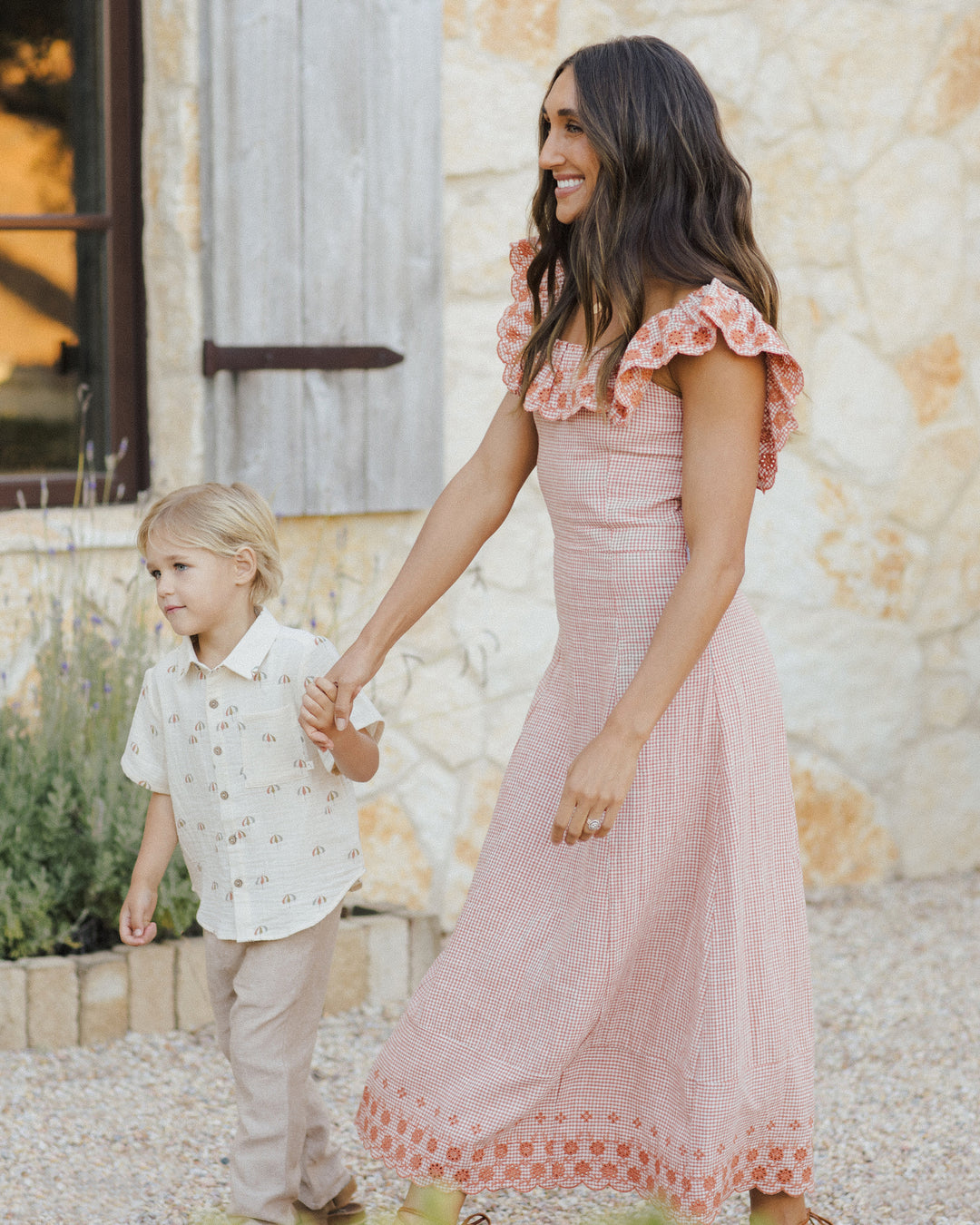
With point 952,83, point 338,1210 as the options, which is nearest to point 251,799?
point 338,1210

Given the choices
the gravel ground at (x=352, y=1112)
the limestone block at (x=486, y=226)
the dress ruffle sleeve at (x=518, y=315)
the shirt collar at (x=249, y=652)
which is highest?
the limestone block at (x=486, y=226)

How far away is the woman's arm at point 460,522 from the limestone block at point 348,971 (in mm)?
1303

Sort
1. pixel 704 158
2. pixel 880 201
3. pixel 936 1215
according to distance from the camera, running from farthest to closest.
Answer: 1. pixel 880 201
2. pixel 936 1215
3. pixel 704 158

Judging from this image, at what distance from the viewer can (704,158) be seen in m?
1.93

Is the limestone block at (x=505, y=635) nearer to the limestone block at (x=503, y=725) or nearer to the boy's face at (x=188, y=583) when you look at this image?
the limestone block at (x=503, y=725)

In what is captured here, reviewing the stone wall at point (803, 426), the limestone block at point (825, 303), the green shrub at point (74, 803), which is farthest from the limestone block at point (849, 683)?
the green shrub at point (74, 803)

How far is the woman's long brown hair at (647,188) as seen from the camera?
75.1 inches

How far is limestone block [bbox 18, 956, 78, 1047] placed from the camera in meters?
2.87

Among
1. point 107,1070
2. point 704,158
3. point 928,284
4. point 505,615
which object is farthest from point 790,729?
point 704,158

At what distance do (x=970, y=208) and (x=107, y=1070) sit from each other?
3137 millimetres

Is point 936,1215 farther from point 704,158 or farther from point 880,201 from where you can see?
point 880,201

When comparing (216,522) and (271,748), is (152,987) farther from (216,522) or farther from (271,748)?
→ (216,522)

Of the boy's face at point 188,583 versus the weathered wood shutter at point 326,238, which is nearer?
the boy's face at point 188,583

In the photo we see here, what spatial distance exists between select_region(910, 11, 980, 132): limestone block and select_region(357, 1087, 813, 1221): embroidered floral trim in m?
3.01
